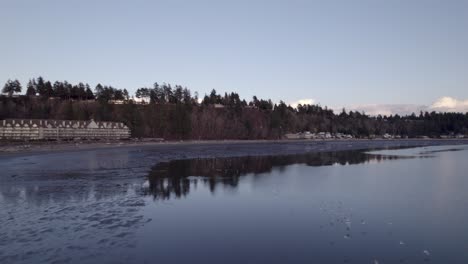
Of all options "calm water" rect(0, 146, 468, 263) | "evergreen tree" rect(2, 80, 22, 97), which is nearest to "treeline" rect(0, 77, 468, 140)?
"evergreen tree" rect(2, 80, 22, 97)

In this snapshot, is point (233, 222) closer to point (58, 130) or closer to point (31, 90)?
point (58, 130)

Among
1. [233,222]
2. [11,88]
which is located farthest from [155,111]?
[233,222]

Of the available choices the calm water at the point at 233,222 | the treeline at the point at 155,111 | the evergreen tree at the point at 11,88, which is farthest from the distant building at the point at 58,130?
the calm water at the point at 233,222

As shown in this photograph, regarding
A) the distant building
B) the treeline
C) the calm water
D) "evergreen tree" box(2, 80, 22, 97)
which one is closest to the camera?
the calm water

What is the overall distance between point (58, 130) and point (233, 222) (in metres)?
94.4

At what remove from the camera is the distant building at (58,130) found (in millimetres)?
91188

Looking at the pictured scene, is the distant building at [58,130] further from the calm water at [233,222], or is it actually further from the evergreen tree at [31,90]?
the calm water at [233,222]

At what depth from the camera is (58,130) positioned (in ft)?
313

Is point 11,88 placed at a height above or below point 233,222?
above

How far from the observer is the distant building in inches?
3590

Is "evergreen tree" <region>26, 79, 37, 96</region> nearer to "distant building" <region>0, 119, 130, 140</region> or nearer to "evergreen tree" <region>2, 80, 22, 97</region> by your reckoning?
"evergreen tree" <region>2, 80, 22, 97</region>

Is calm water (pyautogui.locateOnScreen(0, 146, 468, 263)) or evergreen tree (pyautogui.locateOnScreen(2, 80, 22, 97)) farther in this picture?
evergreen tree (pyautogui.locateOnScreen(2, 80, 22, 97))

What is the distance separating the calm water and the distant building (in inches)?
3066

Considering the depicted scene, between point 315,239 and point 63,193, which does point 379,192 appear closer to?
point 315,239
